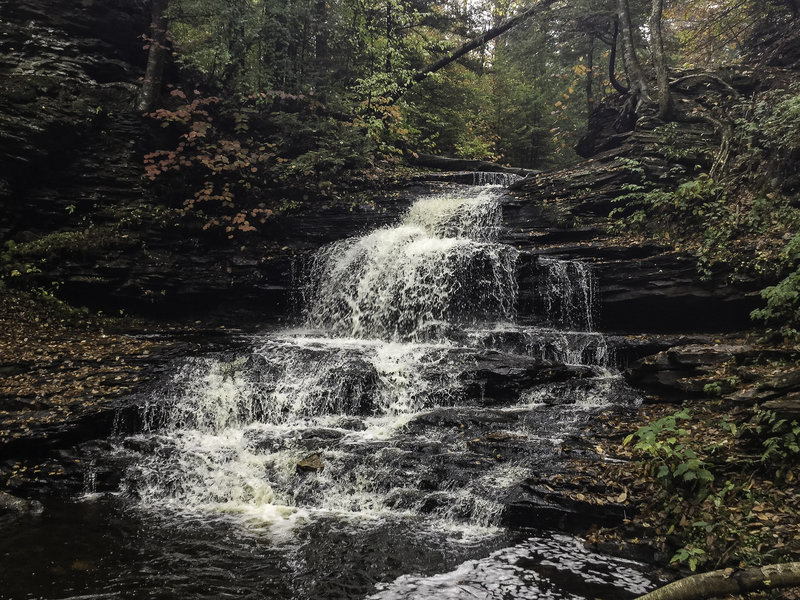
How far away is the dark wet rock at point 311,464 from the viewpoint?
6.18 meters

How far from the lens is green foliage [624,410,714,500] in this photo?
15.8 ft

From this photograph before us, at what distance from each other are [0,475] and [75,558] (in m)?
2.64

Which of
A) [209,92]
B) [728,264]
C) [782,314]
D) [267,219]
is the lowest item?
[782,314]

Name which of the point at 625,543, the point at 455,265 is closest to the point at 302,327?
the point at 455,265

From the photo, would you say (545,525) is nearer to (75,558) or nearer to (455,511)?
(455,511)

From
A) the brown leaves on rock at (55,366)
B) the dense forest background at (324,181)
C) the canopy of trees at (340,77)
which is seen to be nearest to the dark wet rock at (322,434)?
the brown leaves on rock at (55,366)

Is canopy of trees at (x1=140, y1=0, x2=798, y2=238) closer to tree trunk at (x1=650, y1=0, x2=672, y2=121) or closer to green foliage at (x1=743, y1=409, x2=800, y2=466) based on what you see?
tree trunk at (x1=650, y1=0, x2=672, y2=121)

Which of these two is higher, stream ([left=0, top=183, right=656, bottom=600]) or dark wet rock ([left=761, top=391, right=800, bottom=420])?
dark wet rock ([left=761, top=391, right=800, bottom=420])

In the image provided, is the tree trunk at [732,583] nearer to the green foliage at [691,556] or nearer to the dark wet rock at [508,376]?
the green foliage at [691,556]

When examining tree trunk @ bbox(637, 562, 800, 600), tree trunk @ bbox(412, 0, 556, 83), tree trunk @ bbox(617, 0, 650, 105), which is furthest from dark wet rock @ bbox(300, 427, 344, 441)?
tree trunk @ bbox(412, 0, 556, 83)

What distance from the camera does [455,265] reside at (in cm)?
1120

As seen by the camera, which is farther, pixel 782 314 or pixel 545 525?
pixel 782 314

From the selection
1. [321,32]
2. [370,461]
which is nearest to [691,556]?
[370,461]

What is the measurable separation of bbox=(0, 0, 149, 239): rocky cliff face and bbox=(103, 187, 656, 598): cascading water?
5.99m
